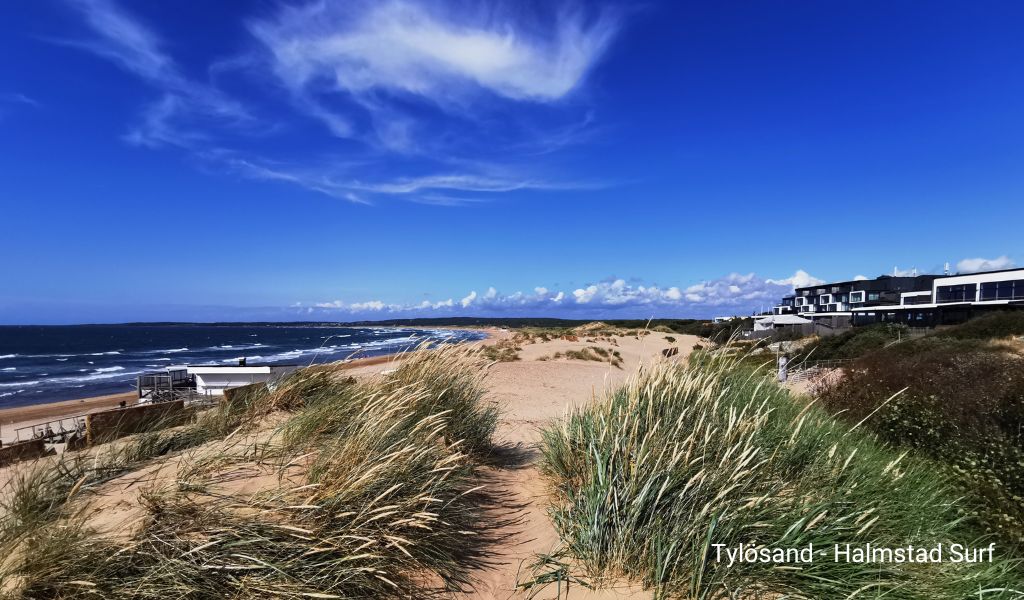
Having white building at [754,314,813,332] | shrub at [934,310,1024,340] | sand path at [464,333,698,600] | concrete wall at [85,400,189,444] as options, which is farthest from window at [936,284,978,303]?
concrete wall at [85,400,189,444]

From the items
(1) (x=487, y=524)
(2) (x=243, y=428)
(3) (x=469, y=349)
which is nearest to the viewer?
(1) (x=487, y=524)

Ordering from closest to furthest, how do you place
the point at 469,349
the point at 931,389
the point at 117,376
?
the point at 931,389 < the point at 469,349 < the point at 117,376

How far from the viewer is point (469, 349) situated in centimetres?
786

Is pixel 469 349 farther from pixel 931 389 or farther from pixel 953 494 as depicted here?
pixel 931 389

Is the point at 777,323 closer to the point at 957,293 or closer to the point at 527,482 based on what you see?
the point at 957,293

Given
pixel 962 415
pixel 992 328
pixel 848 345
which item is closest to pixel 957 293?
pixel 992 328

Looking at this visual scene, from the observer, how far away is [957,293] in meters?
49.1

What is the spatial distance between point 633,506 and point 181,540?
8.90 ft

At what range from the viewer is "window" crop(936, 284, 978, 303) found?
47.5 m

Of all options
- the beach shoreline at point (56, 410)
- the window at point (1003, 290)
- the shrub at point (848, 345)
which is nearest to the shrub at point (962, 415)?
the shrub at point (848, 345)

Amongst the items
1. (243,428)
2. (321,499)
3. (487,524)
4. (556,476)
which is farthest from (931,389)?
(243,428)

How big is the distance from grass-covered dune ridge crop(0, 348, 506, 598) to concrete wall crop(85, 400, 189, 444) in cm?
178

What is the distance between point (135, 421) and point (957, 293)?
65266 mm

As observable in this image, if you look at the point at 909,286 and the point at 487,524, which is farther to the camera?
the point at 909,286
